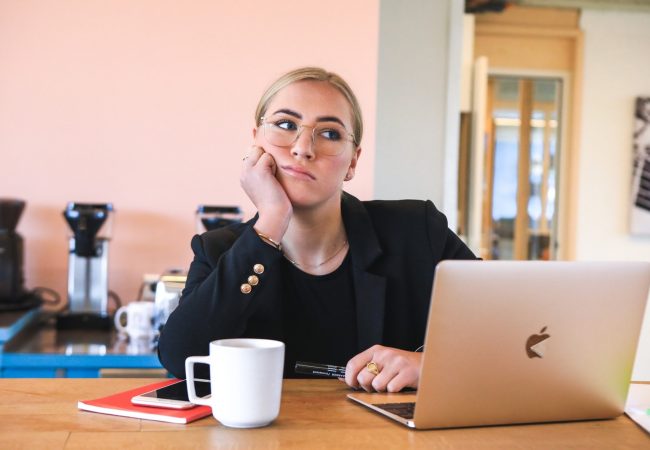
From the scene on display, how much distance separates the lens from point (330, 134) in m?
1.51

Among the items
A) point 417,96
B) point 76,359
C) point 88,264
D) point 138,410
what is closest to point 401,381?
point 138,410

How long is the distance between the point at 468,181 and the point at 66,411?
3.05 metres

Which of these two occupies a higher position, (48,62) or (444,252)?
(48,62)

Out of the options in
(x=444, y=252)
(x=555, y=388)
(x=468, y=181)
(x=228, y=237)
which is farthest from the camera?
(x=468, y=181)

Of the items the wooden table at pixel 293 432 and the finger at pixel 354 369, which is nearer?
the wooden table at pixel 293 432

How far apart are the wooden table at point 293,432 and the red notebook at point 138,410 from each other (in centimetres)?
1

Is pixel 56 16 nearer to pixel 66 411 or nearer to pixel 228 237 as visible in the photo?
pixel 228 237

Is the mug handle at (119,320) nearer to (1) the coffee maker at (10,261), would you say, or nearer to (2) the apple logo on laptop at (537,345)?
(1) the coffee maker at (10,261)

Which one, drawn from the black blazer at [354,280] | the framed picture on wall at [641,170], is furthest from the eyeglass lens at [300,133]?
the framed picture on wall at [641,170]

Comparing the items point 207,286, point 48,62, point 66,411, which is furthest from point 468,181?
point 66,411

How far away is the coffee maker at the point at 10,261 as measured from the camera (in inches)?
95.2

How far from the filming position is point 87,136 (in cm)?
258

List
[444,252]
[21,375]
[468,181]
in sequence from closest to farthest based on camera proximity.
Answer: [444,252]
[21,375]
[468,181]

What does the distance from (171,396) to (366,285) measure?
21.4 inches
